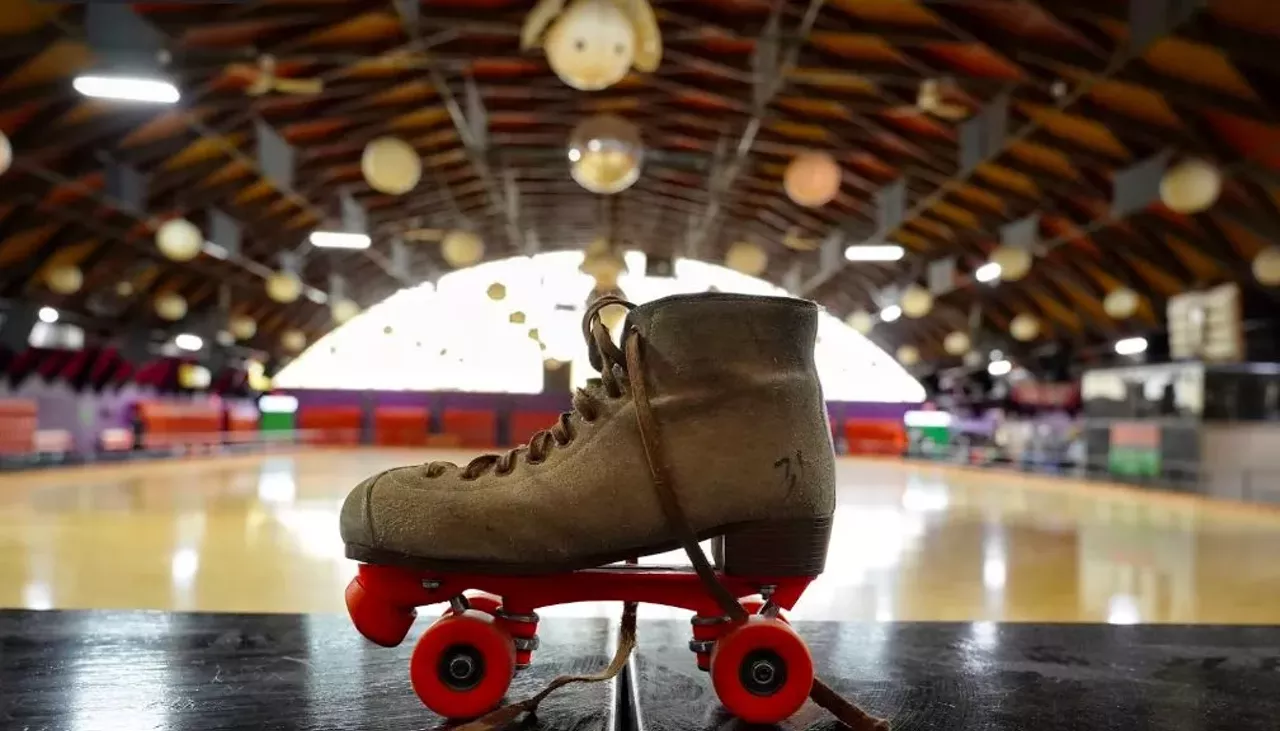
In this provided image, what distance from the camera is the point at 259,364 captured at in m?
20.8

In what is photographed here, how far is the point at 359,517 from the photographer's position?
0.97m

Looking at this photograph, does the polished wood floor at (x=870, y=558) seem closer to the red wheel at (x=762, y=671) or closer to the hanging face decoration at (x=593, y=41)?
the red wheel at (x=762, y=671)

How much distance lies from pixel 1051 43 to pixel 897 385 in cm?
1284

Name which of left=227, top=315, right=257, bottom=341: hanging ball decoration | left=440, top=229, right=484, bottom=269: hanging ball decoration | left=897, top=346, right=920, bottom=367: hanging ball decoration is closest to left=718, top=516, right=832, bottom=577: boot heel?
left=440, top=229, right=484, bottom=269: hanging ball decoration

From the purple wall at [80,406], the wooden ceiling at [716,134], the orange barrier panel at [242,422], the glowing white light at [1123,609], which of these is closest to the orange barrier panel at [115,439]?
the purple wall at [80,406]

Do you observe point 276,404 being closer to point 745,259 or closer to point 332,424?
point 332,424

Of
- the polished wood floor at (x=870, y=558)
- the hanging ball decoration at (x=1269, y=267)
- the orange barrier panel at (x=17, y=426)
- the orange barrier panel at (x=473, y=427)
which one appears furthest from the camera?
the orange barrier panel at (x=473, y=427)

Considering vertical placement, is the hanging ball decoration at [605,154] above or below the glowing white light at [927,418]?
above

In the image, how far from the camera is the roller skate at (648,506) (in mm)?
950

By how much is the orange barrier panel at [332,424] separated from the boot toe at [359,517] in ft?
66.5

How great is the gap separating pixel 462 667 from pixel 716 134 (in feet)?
40.4

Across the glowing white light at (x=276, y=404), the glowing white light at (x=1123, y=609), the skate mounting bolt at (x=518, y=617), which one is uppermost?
the glowing white light at (x=276, y=404)

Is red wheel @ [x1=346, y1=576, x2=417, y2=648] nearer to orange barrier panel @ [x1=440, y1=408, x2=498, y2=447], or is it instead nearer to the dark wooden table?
the dark wooden table

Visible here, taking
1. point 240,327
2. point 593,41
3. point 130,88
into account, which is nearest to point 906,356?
point 240,327
